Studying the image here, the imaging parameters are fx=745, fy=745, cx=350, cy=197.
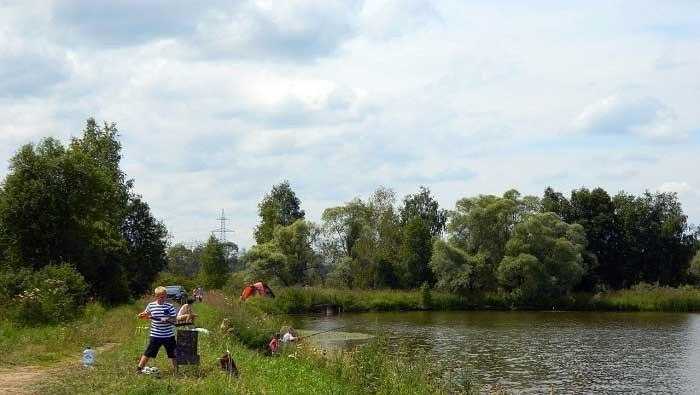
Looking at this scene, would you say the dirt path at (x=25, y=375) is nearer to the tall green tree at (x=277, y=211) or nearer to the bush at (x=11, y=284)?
the bush at (x=11, y=284)

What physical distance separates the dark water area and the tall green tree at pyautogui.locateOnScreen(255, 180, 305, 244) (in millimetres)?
29840

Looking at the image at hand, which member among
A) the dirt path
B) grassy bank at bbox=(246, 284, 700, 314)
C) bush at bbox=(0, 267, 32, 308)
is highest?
bush at bbox=(0, 267, 32, 308)

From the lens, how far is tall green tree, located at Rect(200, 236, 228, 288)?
241 feet

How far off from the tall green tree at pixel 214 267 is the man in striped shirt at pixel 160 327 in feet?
195

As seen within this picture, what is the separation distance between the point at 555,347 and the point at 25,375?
2636 centimetres

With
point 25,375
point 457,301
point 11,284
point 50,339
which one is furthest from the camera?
point 457,301

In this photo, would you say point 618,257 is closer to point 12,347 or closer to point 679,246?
point 679,246

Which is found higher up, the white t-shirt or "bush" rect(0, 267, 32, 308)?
"bush" rect(0, 267, 32, 308)

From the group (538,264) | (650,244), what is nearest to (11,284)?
(538,264)

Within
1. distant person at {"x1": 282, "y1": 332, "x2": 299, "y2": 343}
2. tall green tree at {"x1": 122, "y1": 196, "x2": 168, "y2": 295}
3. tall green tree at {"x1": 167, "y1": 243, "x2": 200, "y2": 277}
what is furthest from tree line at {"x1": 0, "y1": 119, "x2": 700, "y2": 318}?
tall green tree at {"x1": 167, "y1": 243, "x2": 200, "y2": 277}

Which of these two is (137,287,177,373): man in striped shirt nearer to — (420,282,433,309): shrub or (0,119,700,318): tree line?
(0,119,700,318): tree line

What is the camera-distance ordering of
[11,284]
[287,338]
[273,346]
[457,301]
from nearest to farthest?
[273,346] < [287,338] < [11,284] < [457,301]

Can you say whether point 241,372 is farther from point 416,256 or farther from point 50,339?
point 416,256

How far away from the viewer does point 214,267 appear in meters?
75.3
